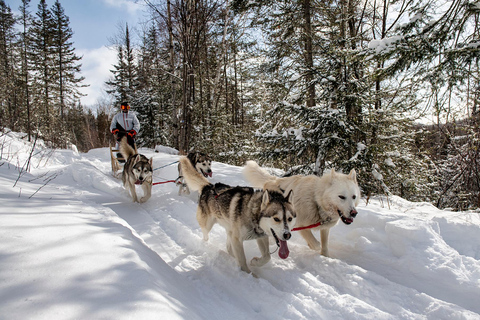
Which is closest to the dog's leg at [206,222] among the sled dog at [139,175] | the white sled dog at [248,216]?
the white sled dog at [248,216]

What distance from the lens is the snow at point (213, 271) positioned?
1.55 meters

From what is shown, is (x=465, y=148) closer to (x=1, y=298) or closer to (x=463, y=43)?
(x=463, y=43)

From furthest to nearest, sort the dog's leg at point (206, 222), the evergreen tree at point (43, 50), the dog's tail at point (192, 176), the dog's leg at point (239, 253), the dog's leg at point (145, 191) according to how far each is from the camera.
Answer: the evergreen tree at point (43, 50) → the dog's leg at point (145, 191) → the dog's tail at point (192, 176) → the dog's leg at point (206, 222) → the dog's leg at point (239, 253)

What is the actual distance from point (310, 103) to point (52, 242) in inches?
311

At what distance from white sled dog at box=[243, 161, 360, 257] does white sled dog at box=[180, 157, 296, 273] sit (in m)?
0.44

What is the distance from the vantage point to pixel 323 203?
140 inches

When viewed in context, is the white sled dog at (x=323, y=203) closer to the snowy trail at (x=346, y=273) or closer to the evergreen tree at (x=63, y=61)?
the snowy trail at (x=346, y=273)

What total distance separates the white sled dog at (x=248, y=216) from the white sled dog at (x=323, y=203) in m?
0.44

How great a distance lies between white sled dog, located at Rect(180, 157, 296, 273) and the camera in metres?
2.86

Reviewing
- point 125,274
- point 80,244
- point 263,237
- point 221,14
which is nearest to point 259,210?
point 263,237

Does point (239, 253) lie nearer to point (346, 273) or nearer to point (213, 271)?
point (213, 271)

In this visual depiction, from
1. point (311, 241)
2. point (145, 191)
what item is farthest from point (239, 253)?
point (145, 191)

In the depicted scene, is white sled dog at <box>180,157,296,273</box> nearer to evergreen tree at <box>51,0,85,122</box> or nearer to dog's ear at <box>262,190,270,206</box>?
dog's ear at <box>262,190,270,206</box>

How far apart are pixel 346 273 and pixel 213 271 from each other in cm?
167
